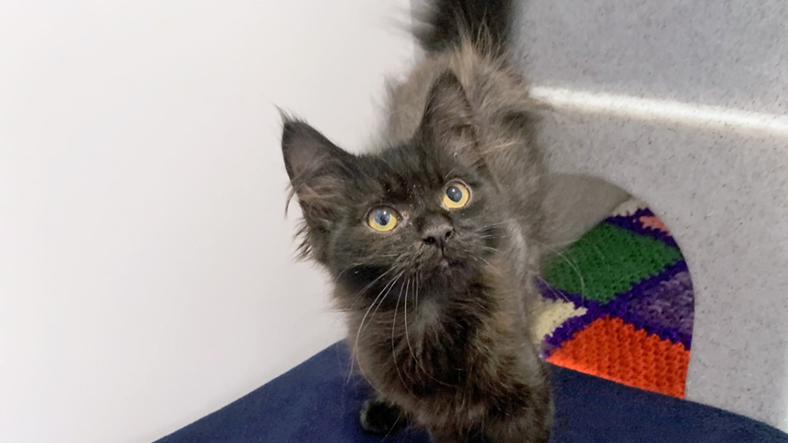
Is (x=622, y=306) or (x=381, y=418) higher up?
(x=381, y=418)

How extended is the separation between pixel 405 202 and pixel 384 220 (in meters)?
0.05

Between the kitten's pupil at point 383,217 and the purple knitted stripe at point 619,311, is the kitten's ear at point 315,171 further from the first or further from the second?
the purple knitted stripe at point 619,311

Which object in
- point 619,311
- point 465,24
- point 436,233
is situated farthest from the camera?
point 619,311

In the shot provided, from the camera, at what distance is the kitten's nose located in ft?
3.13

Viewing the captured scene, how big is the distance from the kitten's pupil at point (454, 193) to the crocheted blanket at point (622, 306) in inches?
29.2

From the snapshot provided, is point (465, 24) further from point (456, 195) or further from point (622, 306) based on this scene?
point (622, 306)

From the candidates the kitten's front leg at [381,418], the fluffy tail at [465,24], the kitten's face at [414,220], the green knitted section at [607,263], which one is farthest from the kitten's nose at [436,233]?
the green knitted section at [607,263]

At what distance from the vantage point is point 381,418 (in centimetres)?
139

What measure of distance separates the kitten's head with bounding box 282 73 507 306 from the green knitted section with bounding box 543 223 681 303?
33.6 inches

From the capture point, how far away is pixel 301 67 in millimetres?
1502

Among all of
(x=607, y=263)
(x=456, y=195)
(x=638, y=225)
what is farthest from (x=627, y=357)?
(x=456, y=195)

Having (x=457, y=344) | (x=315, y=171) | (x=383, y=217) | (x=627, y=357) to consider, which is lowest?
(x=627, y=357)

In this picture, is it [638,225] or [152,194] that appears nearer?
[152,194]

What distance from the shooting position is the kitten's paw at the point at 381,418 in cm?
A: 138
